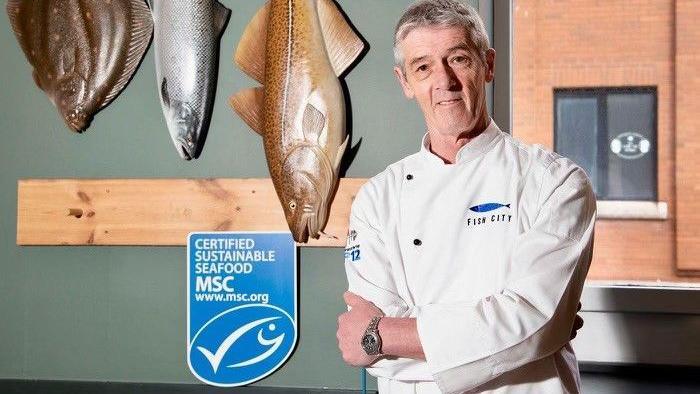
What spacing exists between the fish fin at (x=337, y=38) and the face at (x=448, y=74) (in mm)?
741

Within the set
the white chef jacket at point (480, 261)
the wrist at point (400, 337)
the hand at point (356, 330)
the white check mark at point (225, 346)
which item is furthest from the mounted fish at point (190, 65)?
the wrist at point (400, 337)

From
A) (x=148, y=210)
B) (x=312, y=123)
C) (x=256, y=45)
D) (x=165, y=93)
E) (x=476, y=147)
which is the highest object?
(x=256, y=45)

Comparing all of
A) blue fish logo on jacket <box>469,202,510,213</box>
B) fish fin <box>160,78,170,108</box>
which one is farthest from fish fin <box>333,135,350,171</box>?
blue fish logo on jacket <box>469,202,510,213</box>

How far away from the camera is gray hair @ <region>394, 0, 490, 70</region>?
4.85 feet

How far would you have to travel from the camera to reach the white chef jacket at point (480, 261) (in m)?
1.31

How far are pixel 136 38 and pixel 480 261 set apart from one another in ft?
4.77

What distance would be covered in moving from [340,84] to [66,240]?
3.20 ft

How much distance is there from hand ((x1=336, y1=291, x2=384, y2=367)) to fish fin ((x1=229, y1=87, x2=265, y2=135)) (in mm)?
987

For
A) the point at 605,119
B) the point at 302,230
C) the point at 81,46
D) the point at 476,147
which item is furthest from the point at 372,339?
the point at 81,46

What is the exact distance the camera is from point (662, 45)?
2240 millimetres

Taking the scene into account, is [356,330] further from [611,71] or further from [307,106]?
[611,71]

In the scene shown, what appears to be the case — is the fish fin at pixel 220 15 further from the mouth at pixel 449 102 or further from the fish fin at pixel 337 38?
the mouth at pixel 449 102

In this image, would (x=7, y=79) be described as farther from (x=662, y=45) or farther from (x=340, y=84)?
(x=662, y=45)

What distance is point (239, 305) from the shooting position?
236 cm
